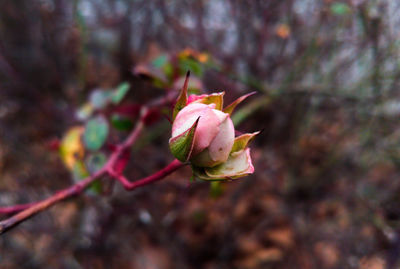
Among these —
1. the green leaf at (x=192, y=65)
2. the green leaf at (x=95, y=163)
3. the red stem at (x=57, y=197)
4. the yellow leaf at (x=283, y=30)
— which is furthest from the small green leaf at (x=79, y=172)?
the yellow leaf at (x=283, y=30)

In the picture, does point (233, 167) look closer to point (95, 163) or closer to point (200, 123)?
point (200, 123)

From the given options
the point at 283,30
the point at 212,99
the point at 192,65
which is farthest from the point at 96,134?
the point at 283,30

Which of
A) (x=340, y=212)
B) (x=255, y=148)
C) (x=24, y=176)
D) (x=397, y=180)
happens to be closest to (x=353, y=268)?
(x=340, y=212)

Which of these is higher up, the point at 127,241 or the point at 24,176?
the point at 24,176

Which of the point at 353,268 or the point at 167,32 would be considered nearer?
the point at 353,268

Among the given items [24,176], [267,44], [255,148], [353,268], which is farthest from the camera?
[255,148]

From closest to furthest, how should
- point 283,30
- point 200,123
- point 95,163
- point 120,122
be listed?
point 200,123 < point 95,163 < point 120,122 < point 283,30

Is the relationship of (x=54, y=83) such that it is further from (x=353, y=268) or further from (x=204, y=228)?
(x=353, y=268)
